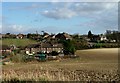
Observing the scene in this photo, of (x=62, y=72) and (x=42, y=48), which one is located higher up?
(x=62, y=72)

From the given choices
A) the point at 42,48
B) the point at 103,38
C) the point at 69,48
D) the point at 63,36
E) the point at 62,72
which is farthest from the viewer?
the point at 103,38

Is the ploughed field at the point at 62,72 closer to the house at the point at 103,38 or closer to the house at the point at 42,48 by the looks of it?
the house at the point at 42,48

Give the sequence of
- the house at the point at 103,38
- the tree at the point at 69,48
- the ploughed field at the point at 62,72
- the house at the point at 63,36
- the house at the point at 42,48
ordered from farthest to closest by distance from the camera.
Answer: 1. the house at the point at 103,38
2. the house at the point at 63,36
3. the house at the point at 42,48
4. the tree at the point at 69,48
5. the ploughed field at the point at 62,72

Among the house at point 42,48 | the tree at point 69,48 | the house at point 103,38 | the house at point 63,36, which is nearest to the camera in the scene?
the tree at point 69,48

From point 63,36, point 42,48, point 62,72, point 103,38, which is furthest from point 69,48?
point 103,38

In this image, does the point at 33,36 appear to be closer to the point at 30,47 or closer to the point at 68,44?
the point at 30,47

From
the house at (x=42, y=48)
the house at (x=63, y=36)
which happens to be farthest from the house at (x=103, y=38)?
the house at (x=42, y=48)

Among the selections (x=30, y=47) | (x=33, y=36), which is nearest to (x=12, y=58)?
(x=30, y=47)

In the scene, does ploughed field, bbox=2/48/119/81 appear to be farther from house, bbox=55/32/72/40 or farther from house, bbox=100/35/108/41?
house, bbox=100/35/108/41

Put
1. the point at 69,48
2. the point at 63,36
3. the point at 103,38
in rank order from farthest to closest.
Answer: the point at 103,38 → the point at 63,36 → the point at 69,48

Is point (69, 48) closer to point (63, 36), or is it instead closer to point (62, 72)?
point (62, 72)

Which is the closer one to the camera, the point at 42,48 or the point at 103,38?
the point at 42,48

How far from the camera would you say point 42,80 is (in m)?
11.1

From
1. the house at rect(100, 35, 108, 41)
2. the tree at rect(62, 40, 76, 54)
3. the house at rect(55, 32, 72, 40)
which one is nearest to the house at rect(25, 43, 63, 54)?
the tree at rect(62, 40, 76, 54)
